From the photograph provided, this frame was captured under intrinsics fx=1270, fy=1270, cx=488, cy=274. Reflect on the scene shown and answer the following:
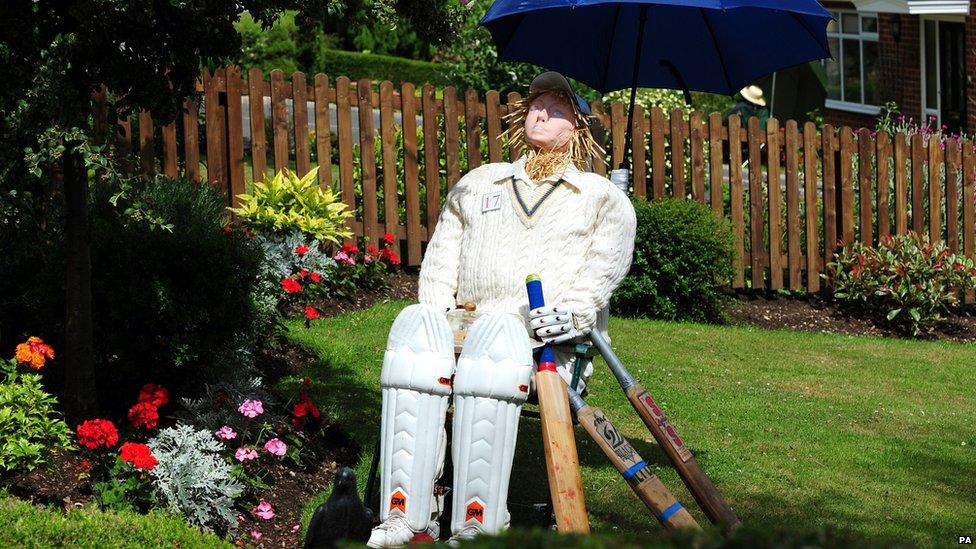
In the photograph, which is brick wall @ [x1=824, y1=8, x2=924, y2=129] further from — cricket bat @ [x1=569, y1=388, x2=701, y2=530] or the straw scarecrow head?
cricket bat @ [x1=569, y1=388, x2=701, y2=530]

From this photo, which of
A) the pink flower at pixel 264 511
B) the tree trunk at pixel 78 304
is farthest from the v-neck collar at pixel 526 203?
the tree trunk at pixel 78 304

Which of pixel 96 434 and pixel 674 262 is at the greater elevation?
pixel 674 262

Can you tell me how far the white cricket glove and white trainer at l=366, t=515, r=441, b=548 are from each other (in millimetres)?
823

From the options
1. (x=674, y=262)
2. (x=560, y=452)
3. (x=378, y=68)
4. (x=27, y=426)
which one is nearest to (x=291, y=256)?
(x=674, y=262)

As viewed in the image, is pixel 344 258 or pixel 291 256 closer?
pixel 291 256

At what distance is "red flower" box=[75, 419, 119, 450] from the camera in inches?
202

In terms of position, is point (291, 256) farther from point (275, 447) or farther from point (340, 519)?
point (340, 519)

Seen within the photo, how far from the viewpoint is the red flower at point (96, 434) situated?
512cm

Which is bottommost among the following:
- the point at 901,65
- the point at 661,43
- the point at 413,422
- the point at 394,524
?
the point at 394,524

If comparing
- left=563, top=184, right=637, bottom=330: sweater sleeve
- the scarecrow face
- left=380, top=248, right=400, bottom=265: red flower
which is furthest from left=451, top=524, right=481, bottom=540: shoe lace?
left=380, top=248, right=400, bottom=265: red flower

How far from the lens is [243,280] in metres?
6.12

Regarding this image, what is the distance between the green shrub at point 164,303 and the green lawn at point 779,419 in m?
0.83

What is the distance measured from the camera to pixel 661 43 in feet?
20.0

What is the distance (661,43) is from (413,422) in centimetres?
259
